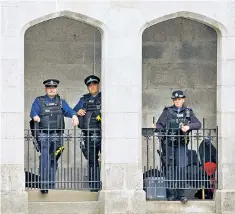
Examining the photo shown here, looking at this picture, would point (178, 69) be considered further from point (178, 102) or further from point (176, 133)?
point (176, 133)

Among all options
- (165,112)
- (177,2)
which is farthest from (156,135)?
(177,2)

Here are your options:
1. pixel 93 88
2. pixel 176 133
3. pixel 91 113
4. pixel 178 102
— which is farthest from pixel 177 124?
pixel 93 88

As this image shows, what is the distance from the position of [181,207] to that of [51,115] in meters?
2.69

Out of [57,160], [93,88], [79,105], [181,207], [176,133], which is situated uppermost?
[93,88]

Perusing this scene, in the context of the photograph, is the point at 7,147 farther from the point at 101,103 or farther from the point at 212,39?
the point at 212,39

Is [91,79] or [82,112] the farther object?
[91,79]

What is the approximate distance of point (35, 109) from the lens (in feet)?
82.8

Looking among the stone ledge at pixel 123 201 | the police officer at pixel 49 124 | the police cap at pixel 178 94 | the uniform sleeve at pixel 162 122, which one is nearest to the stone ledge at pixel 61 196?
the police officer at pixel 49 124

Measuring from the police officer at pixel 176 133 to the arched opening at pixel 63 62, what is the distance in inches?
77.1

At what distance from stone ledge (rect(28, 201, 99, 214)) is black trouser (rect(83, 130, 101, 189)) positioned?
0.42 m

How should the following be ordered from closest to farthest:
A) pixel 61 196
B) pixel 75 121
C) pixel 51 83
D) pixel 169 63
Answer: pixel 75 121 → pixel 51 83 → pixel 61 196 → pixel 169 63

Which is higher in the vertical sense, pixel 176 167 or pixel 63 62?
pixel 63 62

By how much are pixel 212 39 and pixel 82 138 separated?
343 cm

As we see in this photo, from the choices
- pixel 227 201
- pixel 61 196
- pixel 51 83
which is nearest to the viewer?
pixel 227 201
